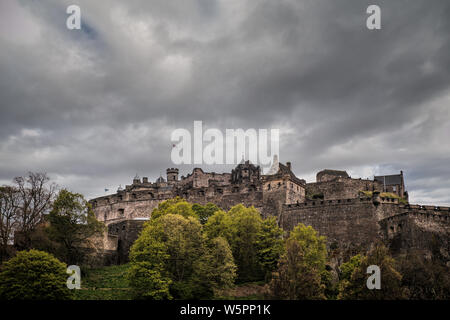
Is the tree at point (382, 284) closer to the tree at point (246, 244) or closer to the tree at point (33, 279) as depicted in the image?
the tree at point (246, 244)

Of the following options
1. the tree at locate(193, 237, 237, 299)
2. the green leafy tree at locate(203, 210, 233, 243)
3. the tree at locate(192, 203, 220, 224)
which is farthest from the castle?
the tree at locate(193, 237, 237, 299)

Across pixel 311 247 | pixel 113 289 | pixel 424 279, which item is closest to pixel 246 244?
pixel 311 247

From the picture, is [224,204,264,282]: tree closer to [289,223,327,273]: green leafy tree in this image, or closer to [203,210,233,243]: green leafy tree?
[203,210,233,243]: green leafy tree

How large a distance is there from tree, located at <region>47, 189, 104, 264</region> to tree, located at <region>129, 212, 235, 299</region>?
25.3ft

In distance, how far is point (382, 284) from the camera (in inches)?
1165

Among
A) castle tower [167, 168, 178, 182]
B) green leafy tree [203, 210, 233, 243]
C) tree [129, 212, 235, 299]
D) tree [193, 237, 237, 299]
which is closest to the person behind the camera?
tree [129, 212, 235, 299]

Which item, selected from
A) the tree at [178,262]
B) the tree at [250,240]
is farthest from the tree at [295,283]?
the tree at [250,240]

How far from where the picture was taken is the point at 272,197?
5259 cm

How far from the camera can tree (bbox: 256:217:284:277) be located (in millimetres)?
38781

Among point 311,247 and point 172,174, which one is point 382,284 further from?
point 172,174

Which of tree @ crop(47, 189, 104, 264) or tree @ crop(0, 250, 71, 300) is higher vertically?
tree @ crop(47, 189, 104, 264)

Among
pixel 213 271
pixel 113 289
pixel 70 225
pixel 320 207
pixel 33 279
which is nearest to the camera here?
pixel 33 279

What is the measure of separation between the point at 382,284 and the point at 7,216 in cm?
3068
